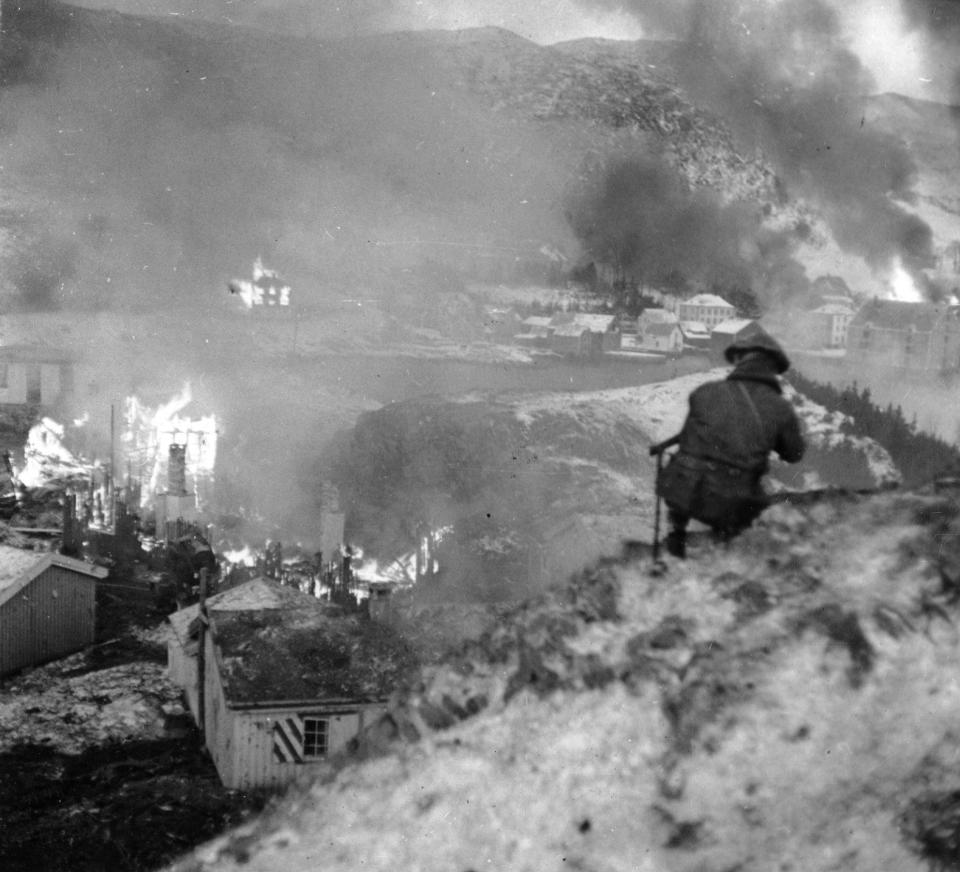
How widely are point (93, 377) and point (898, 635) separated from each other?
124 feet

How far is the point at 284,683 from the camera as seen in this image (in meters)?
14.9

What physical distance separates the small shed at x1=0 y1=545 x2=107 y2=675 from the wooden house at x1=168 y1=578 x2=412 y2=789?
534cm

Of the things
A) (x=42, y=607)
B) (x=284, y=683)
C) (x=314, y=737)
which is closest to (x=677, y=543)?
(x=284, y=683)

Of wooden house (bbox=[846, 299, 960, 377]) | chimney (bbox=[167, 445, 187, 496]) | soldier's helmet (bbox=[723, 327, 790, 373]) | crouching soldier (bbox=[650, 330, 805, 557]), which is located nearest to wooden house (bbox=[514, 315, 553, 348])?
wooden house (bbox=[846, 299, 960, 377])

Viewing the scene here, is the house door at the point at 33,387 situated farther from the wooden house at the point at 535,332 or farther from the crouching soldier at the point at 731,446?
the crouching soldier at the point at 731,446

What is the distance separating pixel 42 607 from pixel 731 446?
65.6 ft

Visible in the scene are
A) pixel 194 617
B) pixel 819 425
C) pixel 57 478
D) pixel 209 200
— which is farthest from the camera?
pixel 209 200

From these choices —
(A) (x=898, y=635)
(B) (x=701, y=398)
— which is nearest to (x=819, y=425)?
(B) (x=701, y=398)

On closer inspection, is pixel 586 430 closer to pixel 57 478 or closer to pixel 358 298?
pixel 358 298

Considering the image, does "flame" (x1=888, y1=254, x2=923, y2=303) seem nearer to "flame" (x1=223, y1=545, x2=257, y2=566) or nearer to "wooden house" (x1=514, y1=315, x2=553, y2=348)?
"wooden house" (x1=514, y1=315, x2=553, y2=348)

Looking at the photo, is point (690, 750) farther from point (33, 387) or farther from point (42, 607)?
point (33, 387)

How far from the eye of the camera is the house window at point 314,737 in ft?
48.7

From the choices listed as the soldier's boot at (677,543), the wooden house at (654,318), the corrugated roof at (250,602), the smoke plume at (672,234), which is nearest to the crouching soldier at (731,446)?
the soldier's boot at (677,543)

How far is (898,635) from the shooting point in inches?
127
